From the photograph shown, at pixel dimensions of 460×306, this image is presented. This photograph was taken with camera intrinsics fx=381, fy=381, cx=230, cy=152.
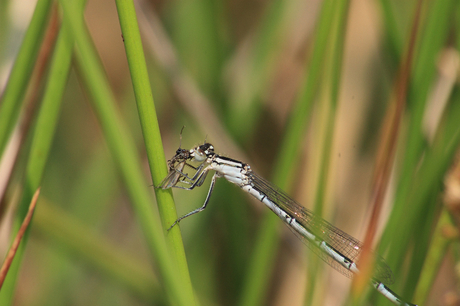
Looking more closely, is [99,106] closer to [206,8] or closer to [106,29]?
[206,8]

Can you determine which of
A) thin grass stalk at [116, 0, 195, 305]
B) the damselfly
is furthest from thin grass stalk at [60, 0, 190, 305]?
the damselfly

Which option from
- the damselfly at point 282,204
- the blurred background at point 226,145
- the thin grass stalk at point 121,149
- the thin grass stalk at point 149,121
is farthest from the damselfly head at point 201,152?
the thin grass stalk at point 121,149

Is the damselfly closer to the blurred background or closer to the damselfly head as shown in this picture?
the damselfly head

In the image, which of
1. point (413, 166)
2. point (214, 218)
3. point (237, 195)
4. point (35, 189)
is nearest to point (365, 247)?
point (413, 166)

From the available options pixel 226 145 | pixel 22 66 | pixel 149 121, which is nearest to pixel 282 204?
pixel 226 145

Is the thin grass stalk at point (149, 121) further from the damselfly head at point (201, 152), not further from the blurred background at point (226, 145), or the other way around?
the damselfly head at point (201, 152)
